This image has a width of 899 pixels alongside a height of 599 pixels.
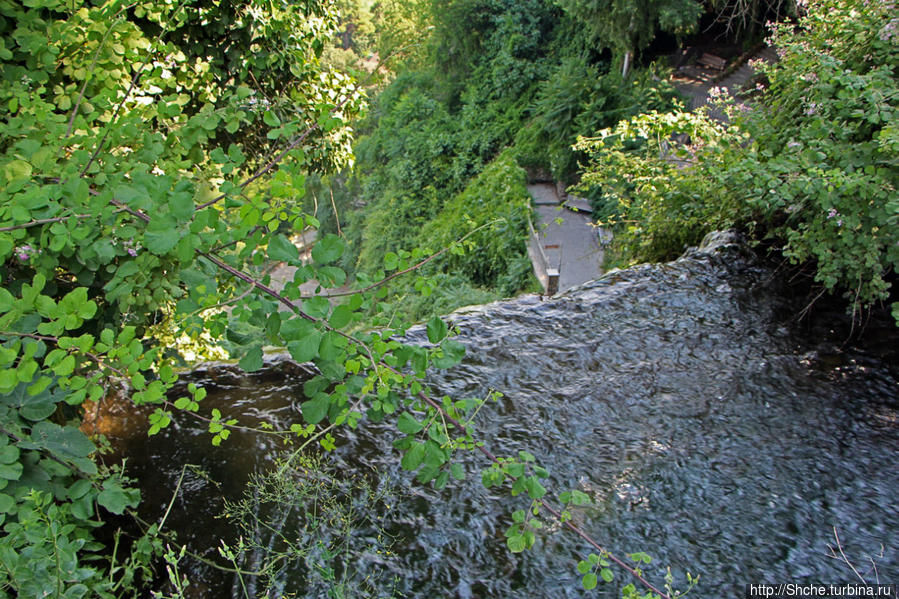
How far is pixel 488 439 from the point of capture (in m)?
4.07

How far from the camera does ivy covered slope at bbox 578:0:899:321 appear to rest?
15.0 feet

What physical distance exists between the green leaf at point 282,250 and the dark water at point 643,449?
2170mm

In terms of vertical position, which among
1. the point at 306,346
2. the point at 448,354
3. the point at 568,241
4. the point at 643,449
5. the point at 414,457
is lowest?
the point at 568,241

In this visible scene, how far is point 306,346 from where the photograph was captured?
155 cm

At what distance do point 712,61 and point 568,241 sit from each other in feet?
28.6

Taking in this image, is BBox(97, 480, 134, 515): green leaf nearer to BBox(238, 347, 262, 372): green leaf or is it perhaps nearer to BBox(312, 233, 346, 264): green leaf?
BBox(238, 347, 262, 372): green leaf

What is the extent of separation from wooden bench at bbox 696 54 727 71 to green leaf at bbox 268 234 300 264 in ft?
60.1

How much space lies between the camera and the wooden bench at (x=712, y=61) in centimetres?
1669

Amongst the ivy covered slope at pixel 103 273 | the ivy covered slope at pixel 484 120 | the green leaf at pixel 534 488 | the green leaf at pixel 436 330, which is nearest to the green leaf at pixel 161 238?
the ivy covered slope at pixel 103 273

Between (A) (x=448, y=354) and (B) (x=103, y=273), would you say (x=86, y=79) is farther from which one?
(A) (x=448, y=354)

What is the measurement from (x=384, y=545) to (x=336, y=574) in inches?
12.0

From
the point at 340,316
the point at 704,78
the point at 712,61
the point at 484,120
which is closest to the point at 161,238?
the point at 340,316

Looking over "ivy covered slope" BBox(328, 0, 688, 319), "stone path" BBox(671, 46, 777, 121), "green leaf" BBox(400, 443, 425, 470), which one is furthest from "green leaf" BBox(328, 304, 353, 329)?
"stone path" BBox(671, 46, 777, 121)

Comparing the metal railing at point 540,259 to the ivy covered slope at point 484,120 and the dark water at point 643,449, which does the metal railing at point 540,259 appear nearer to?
the ivy covered slope at point 484,120
